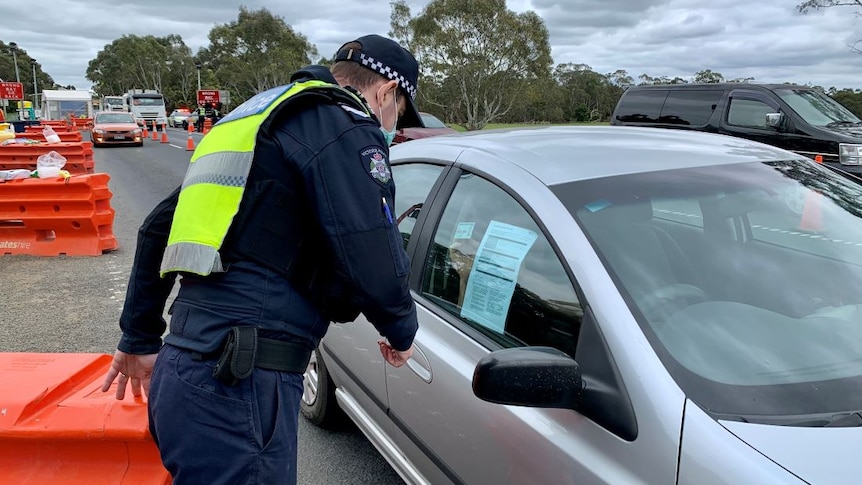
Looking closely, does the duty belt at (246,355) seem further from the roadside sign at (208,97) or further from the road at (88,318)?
the roadside sign at (208,97)

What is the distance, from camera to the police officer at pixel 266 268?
149 cm

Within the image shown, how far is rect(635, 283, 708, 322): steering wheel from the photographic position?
64.3 inches

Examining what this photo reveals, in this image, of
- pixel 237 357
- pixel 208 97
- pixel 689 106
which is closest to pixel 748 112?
pixel 689 106

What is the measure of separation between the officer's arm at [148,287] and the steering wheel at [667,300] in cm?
125

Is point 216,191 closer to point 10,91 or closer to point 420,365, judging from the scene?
point 420,365

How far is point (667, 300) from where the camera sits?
1.69 metres

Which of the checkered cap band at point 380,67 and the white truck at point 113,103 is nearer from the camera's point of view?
the checkered cap band at point 380,67

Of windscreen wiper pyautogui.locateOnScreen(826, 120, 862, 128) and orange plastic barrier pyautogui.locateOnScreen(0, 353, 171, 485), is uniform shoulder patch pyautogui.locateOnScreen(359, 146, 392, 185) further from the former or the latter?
windscreen wiper pyautogui.locateOnScreen(826, 120, 862, 128)

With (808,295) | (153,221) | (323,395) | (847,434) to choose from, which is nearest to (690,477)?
(847,434)

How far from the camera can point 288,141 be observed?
151 centimetres

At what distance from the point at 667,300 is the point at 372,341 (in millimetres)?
1240

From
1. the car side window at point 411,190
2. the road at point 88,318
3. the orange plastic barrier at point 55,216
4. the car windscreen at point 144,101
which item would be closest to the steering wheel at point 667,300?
the car side window at point 411,190

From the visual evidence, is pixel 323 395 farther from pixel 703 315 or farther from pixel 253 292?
pixel 703 315

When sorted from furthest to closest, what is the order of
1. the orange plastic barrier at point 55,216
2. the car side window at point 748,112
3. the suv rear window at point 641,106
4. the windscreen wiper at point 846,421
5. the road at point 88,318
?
the suv rear window at point 641,106 < the car side window at point 748,112 < the orange plastic barrier at point 55,216 < the road at point 88,318 < the windscreen wiper at point 846,421
